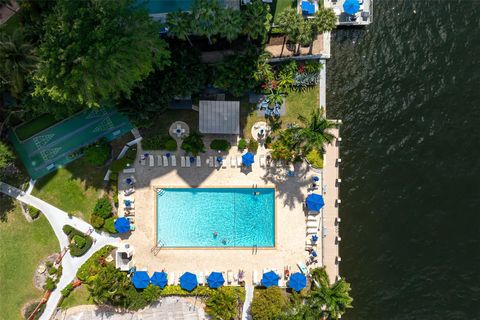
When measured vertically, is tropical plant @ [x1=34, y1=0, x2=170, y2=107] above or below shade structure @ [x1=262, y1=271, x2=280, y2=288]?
above

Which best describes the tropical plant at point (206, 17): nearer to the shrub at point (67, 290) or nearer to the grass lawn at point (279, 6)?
the grass lawn at point (279, 6)

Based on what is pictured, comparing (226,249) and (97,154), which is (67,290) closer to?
(97,154)

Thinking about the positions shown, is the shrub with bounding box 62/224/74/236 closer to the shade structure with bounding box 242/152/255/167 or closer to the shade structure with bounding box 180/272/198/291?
the shade structure with bounding box 180/272/198/291

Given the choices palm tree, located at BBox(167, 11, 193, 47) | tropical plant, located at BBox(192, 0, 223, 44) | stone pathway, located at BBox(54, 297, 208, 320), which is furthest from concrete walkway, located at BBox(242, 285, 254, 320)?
palm tree, located at BBox(167, 11, 193, 47)

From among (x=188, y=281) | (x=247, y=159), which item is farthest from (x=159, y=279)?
(x=247, y=159)

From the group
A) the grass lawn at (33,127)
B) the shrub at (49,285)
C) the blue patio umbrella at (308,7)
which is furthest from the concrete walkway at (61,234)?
the blue patio umbrella at (308,7)

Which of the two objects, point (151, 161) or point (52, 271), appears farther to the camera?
point (151, 161)

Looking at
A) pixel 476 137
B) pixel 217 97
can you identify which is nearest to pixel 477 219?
pixel 476 137
